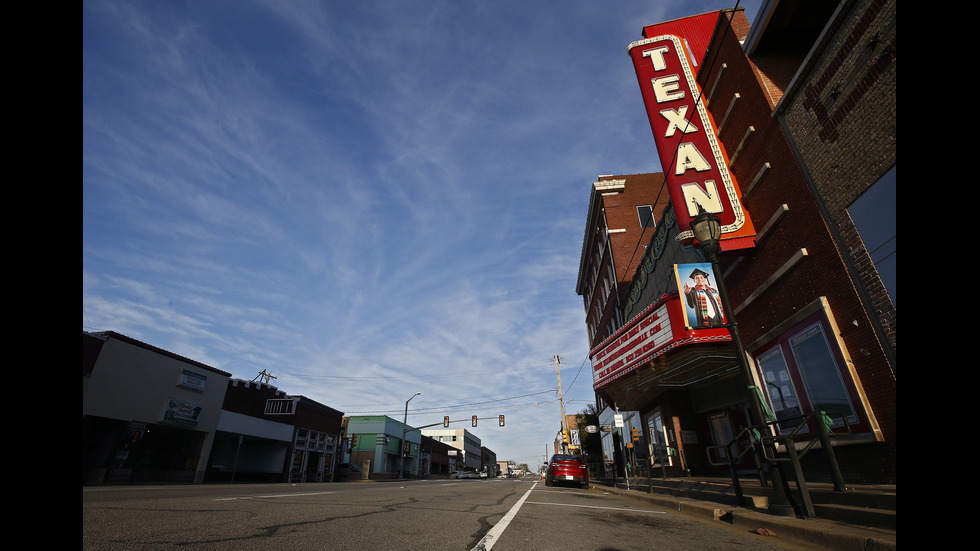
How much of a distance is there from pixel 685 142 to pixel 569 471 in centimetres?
1381

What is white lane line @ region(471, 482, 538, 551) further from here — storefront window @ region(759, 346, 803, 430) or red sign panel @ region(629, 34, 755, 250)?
red sign panel @ region(629, 34, 755, 250)

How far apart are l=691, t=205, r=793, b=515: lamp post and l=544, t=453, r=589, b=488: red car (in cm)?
1275

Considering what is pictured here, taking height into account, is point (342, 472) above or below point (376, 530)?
above

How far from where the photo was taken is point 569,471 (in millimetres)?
18469

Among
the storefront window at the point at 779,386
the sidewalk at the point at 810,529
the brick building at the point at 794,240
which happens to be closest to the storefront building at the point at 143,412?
the brick building at the point at 794,240

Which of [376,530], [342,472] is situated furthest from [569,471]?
[342,472]

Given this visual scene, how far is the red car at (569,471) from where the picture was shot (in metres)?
18.4

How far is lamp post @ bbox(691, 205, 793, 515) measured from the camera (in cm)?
596

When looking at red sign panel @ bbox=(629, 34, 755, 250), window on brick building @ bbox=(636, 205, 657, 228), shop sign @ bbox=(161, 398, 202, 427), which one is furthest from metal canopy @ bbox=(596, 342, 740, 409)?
shop sign @ bbox=(161, 398, 202, 427)

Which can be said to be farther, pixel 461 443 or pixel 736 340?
pixel 461 443

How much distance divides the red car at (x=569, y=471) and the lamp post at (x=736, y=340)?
12.7 metres

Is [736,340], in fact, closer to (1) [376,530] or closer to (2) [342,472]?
(1) [376,530]

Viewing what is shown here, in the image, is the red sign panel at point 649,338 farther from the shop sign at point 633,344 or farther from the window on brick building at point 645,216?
the window on brick building at point 645,216
